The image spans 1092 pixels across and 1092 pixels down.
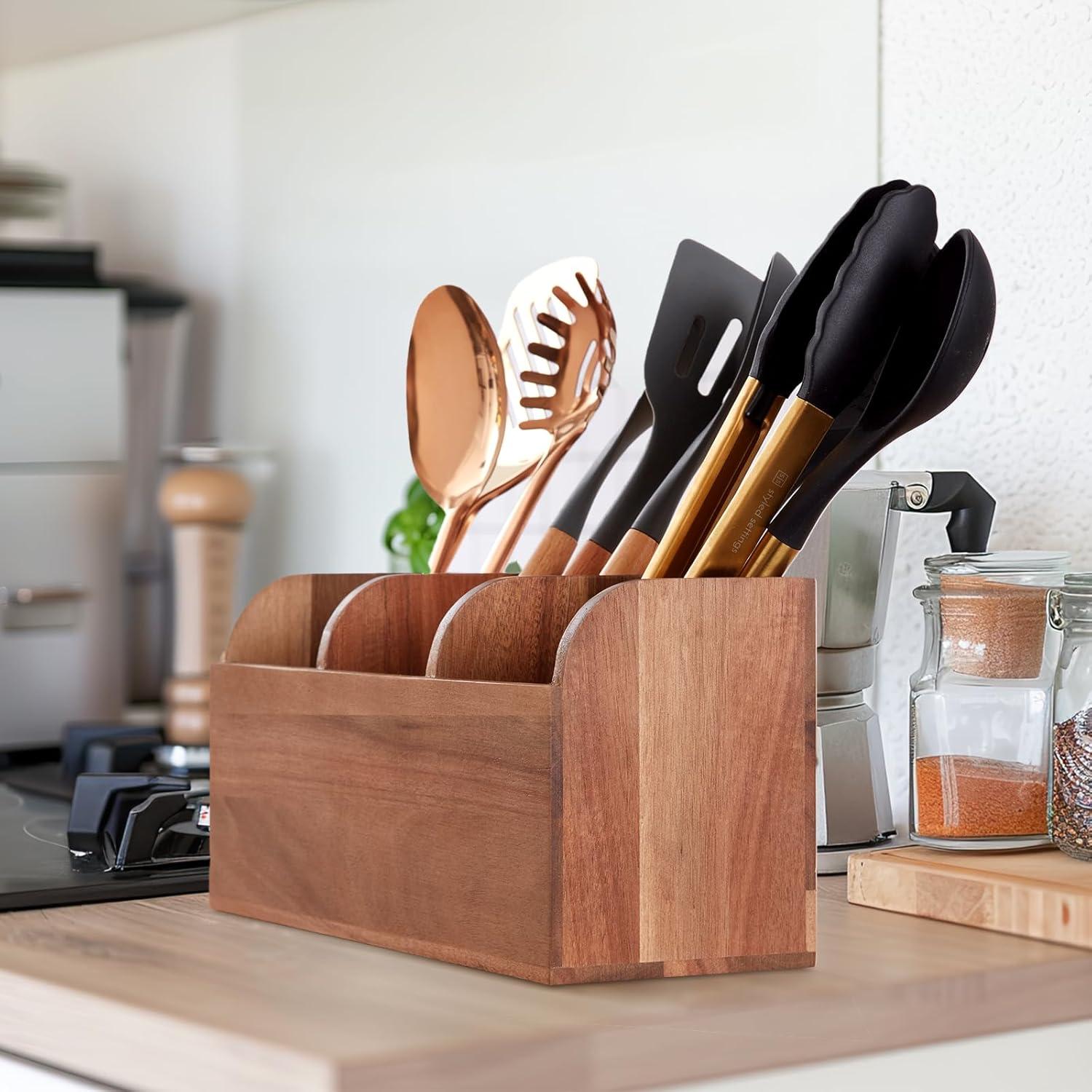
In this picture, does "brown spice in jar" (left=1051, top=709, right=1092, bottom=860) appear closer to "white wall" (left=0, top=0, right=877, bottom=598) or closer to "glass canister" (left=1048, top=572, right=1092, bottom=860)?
"glass canister" (left=1048, top=572, right=1092, bottom=860)

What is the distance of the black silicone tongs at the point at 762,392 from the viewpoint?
0.63 meters

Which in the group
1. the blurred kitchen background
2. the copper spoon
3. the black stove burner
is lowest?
the black stove burner

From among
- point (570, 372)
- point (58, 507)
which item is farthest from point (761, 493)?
point (58, 507)

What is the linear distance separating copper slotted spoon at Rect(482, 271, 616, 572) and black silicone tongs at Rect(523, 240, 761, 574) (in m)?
0.04

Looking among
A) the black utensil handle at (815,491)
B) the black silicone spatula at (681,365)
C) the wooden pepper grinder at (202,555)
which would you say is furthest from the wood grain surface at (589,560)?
the wooden pepper grinder at (202,555)

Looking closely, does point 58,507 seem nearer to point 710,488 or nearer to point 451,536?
point 451,536

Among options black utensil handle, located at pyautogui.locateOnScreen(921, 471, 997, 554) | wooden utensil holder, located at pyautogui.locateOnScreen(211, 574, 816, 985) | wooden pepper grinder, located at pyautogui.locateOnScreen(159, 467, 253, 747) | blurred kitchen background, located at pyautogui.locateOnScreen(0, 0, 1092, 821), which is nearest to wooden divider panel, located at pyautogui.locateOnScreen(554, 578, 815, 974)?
wooden utensil holder, located at pyautogui.locateOnScreen(211, 574, 816, 985)

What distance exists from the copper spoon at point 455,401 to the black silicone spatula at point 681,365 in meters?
0.08

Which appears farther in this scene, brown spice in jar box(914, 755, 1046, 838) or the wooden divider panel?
brown spice in jar box(914, 755, 1046, 838)

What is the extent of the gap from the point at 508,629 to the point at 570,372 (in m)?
0.24

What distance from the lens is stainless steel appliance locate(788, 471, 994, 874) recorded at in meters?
0.79

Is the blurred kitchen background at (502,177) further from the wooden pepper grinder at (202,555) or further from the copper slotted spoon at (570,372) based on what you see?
the copper slotted spoon at (570,372)

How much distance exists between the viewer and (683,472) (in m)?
0.70

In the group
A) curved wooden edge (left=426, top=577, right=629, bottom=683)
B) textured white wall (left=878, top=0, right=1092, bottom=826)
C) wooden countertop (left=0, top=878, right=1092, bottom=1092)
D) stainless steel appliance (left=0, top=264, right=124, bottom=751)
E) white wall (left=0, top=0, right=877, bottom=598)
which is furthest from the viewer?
stainless steel appliance (left=0, top=264, right=124, bottom=751)
